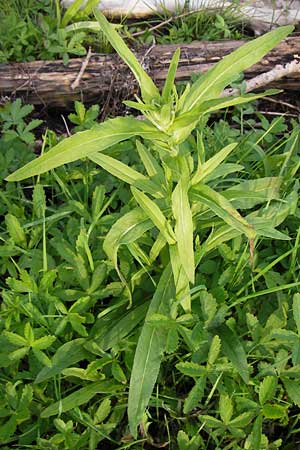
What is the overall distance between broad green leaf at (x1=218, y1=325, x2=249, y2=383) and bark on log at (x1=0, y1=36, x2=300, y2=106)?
1.58 meters

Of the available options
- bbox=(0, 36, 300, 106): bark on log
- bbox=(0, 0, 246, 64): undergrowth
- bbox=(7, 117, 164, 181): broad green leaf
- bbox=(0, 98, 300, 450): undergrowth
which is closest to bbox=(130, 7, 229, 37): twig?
bbox=(0, 0, 246, 64): undergrowth

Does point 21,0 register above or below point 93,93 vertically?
above

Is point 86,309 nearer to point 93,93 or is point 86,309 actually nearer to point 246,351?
point 246,351

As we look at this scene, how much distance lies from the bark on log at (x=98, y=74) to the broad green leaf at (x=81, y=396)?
165 centimetres

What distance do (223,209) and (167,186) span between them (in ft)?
0.88

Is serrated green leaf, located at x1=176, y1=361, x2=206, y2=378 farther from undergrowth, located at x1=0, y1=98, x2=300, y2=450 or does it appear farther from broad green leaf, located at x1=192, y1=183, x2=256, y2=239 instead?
broad green leaf, located at x1=192, y1=183, x2=256, y2=239

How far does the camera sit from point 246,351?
1.94 m

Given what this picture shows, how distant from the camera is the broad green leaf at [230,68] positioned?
1771 mm

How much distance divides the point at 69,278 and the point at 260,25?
7.76 ft

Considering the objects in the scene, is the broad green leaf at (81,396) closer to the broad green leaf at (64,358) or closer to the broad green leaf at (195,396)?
the broad green leaf at (64,358)

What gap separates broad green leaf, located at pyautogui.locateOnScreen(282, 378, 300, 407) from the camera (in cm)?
182

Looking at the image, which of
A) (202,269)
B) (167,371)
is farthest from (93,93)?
(167,371)

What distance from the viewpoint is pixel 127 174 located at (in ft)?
6.45

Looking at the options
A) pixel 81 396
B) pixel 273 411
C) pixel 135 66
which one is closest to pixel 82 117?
pixel 135 66
